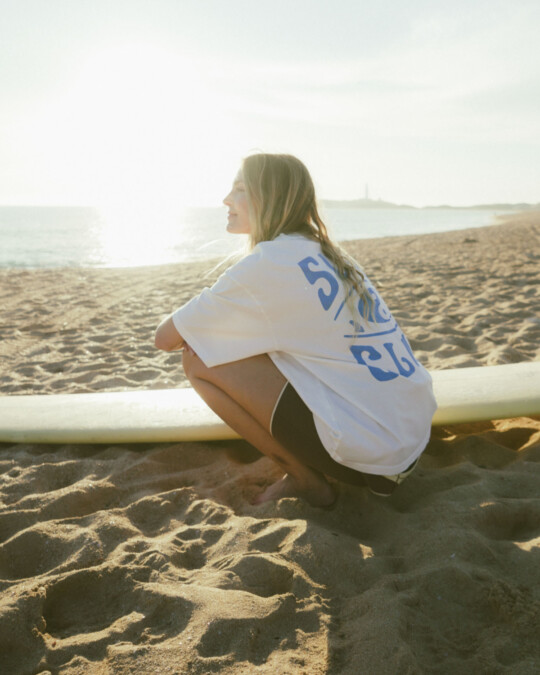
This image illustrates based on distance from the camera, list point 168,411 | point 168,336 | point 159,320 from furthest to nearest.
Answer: point 159,320, point 168,411, point 168,336

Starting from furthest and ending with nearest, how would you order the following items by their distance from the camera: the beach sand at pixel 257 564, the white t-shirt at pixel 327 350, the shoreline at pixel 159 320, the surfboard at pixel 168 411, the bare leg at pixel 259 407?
1. the shoreline at pixel 159 320
2. the surfboard at pixel 168 411
3. the bare leg at pixel 259 407
4. the white t-shirt at pixel 327 350
5. the beach sand at pixel 257 564

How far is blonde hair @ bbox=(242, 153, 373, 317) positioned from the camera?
1.88 m

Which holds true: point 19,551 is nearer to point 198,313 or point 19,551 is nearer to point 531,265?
point 198,313

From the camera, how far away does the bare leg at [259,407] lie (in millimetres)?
1789

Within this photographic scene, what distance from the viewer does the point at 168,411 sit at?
98.7 inches

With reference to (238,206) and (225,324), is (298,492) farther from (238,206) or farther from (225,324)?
(238,206)

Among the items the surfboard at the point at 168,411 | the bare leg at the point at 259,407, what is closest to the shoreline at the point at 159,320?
the surfboard at the point at 168,411

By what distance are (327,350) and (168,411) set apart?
1.05 meters

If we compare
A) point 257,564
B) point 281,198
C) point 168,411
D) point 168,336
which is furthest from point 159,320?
point 257,564

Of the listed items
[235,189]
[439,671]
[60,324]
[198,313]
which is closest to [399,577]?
[439,671]

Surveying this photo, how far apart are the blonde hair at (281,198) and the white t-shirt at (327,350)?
134mm

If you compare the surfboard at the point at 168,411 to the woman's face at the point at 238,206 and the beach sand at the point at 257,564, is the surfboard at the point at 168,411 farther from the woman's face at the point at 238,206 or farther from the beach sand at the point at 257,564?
the woman's face at the point at 238,206

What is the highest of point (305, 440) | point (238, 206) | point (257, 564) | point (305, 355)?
point (238, 206)

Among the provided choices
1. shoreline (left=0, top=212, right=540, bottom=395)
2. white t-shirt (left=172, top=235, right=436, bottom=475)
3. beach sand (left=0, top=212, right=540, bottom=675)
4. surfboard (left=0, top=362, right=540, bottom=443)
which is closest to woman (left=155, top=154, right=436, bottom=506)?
white t-shirt (left=172, top=235, right=436, bottom=475)
